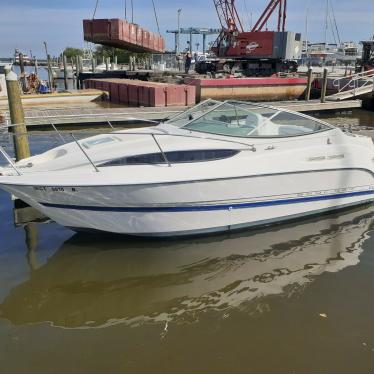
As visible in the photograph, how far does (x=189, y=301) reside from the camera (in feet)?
14.5

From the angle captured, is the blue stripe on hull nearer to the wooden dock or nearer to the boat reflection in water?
the boat reflection in water

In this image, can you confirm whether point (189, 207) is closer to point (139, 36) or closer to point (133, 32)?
point (133, 32)

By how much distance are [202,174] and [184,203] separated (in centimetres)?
45

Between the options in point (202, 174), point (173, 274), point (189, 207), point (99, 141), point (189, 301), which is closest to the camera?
point (189, 301)

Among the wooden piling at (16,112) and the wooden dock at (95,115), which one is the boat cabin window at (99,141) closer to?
the wooden piling at (16,112)

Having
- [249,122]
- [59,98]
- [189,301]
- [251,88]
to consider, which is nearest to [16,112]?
[249,122]

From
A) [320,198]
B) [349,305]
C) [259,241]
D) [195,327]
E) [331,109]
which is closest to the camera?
[195,327]

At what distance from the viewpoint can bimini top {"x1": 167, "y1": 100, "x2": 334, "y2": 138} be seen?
5.86 metres

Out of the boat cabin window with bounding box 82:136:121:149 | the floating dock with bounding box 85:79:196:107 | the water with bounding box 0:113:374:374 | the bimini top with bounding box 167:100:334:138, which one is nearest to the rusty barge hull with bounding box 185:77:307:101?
the floating dock with bounding box 85:79:196:107

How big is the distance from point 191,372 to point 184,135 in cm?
336

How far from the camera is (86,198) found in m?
4.95

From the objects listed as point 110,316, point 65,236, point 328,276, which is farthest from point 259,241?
point 65,236

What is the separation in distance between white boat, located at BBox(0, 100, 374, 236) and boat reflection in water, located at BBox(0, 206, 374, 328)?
0.29m

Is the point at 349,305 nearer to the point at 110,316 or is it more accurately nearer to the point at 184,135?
the point at 110,316
